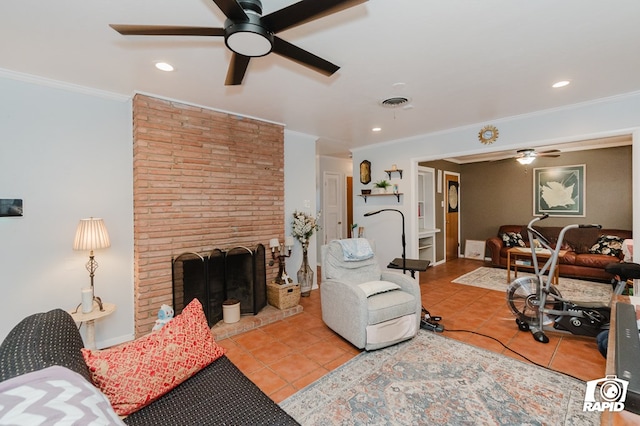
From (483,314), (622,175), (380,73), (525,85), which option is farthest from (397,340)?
(622,175)

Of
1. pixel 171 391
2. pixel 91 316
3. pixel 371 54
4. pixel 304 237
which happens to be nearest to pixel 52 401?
pixel 171 391

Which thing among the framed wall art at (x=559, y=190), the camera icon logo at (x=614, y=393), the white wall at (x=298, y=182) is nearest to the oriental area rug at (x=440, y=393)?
the camera icon logo at (x=614, y=393)

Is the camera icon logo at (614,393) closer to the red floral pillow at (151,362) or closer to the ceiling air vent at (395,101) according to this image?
the red floral pillow at (151,362)

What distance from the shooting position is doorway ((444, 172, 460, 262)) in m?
6.59

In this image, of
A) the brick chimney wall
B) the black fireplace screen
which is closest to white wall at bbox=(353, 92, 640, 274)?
the brick chimney wall

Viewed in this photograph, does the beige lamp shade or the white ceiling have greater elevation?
the white ceiling

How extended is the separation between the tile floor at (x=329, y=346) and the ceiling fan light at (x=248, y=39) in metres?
2.29

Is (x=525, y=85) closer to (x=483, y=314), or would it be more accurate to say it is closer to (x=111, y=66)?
(x=483, y=314)

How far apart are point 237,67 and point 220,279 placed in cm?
232

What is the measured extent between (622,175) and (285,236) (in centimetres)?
620

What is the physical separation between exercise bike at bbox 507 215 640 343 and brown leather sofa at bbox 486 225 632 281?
2.28 m

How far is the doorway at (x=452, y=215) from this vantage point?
6590 mm

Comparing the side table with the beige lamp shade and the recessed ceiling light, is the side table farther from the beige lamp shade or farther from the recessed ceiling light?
the recessed ceiling light

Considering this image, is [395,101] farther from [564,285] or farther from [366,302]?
[564,285]
